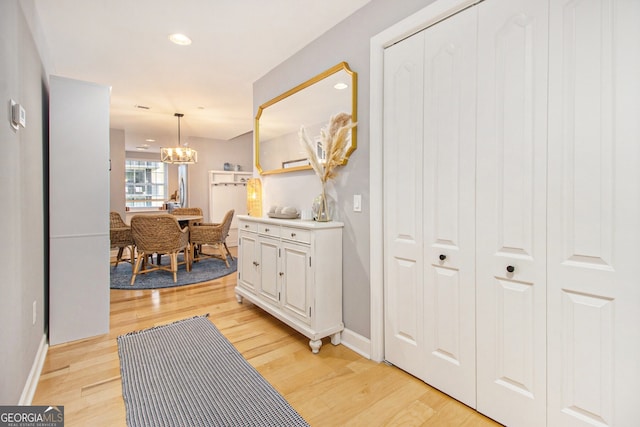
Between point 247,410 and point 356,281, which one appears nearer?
point 247,410

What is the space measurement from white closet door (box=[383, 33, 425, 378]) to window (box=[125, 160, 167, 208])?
9.33m

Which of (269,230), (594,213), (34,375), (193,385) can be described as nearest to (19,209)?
(34,375)

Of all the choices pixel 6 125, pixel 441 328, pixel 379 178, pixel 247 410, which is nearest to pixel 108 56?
pixel 6 125

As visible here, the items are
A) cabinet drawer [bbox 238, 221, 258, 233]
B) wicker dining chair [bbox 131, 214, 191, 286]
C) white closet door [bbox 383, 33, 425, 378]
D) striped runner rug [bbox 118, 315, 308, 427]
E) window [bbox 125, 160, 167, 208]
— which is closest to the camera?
striped runner rug [bbox 118, 315, 308, 427]

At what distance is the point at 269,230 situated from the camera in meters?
2.73

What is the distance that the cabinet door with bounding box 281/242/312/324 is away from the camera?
7.53ft

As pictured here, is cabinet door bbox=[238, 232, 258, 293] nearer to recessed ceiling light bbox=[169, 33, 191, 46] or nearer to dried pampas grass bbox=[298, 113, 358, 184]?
dried pampas grass bbox=[298, 113, 358, 184]

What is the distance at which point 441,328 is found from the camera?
178 centimetres

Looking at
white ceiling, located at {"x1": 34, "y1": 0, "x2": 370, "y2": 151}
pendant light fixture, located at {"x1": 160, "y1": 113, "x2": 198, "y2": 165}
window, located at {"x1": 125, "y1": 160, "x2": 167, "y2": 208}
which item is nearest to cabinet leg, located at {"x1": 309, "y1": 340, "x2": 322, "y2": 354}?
white ceiling, located at {"x1": 34, "y1": 0, "x2": 370, "y2": 151}

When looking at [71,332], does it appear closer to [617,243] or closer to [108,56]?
[108,56]

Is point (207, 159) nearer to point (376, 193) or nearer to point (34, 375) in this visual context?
point (34, 375)

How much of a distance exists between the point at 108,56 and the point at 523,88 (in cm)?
360

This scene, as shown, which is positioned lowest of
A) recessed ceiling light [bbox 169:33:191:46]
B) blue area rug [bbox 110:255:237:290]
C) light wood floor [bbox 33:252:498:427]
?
light wood floor [bbox 33:252:498:427]

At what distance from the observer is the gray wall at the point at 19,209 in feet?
4.44
